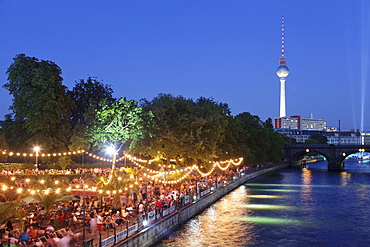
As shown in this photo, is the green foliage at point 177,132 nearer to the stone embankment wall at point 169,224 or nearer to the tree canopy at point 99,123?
the tree canopy at point 99,123

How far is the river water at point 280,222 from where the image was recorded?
2659 cm

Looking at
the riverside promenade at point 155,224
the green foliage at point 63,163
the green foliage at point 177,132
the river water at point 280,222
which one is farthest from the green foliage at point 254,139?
A: the green foliage at point 63,163

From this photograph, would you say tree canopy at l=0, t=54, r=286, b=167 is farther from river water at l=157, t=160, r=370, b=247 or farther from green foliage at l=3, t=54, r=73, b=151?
river water at l=157, t=160, r=370, b=247

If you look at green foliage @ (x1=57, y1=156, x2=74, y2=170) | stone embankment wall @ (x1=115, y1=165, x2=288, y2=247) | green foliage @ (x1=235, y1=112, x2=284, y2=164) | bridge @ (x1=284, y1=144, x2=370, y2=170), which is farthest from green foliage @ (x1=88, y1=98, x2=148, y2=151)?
bridge @ (x1=284, y1=144, x2=370, y2=170)

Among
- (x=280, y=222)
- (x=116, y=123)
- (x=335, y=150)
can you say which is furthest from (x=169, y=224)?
(x=335, y=150)

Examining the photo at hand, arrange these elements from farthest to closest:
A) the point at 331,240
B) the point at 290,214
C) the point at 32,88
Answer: the point at 32,88
the point at 290,214
the point at 331,240

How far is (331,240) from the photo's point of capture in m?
27.0

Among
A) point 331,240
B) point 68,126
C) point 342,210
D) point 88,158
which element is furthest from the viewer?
point 88,158

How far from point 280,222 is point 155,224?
1283cm

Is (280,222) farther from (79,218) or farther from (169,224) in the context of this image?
(79,218)

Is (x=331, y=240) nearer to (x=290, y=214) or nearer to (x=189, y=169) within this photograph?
(x=290, y=214)

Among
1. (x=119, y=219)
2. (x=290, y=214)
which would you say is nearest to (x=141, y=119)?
(x=290, y=214)

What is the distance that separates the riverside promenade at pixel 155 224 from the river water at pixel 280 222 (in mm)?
689

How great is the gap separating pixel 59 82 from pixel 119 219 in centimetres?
3287
